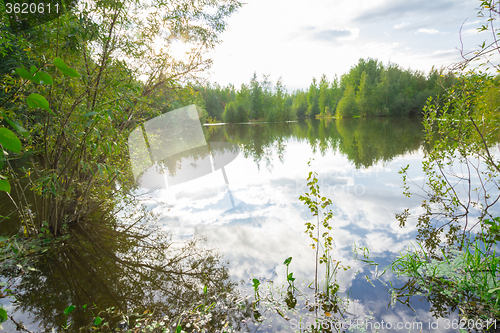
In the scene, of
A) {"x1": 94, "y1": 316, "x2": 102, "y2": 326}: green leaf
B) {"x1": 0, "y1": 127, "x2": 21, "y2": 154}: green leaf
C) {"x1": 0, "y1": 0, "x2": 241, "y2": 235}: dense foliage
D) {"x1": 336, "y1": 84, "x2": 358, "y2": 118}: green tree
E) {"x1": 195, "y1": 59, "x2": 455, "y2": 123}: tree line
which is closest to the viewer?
{"x1": 0, "y1": 127, "x2": 21, "y2": 154}: green leaf

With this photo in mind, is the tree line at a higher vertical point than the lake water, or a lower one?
higher

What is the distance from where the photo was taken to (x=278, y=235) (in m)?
4.07

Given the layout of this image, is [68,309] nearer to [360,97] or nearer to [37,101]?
[37,101]

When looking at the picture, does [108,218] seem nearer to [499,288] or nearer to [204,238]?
[204,238]

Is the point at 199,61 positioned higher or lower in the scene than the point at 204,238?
higher

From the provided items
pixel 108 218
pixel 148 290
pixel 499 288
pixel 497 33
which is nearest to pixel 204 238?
pixel 148 290

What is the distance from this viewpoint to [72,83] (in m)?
3.00

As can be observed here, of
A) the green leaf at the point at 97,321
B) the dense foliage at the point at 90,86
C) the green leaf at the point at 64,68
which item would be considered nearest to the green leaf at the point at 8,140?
the dense foliage at the point at 90,86

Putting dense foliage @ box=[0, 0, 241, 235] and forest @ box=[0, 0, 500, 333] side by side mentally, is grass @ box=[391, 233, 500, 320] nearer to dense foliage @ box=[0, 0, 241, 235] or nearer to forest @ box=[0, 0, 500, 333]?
forest @ box=[0, 0, 500, 333]

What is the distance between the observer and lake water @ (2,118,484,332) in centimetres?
249

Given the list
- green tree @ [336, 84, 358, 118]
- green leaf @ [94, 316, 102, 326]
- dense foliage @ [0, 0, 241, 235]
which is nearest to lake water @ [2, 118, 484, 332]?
green leaf @ [94, 316, 102, 326]

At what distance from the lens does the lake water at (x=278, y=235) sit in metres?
2.49

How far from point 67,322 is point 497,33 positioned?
4.88m

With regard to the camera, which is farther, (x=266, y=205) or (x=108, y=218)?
(x=266, y=205)
